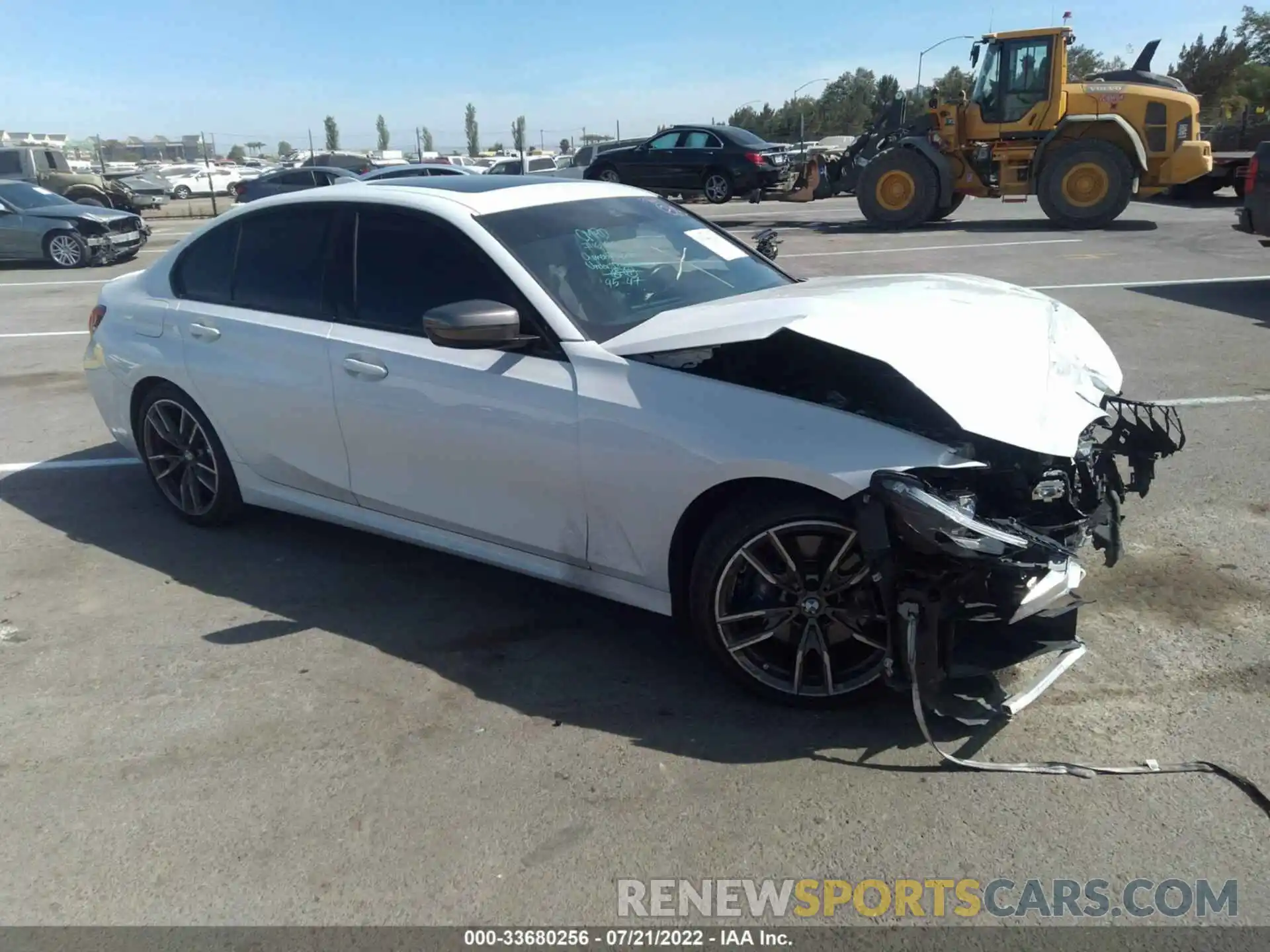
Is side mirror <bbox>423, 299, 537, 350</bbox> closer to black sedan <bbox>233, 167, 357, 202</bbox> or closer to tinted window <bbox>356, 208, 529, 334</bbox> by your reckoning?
tinted window <bbox>356, 208, 529, 334</bbox>

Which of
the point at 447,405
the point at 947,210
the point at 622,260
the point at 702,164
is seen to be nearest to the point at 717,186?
the point at 702,164

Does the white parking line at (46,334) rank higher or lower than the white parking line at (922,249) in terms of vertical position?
lower

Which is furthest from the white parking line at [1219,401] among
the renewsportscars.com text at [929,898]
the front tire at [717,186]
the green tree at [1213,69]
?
the green tree at [1213,69]

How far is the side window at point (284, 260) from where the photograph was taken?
4.41 meters

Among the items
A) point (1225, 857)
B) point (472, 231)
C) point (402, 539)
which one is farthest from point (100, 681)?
point (1225, 857)

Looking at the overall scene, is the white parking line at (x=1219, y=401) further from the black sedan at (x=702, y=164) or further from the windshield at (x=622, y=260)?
the black sedan at (x=702, y=164)

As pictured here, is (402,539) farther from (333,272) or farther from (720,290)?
(720,290)

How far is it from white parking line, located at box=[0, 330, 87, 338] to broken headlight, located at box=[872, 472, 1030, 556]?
34.4 feet

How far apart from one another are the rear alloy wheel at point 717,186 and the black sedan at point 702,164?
2 centimetres

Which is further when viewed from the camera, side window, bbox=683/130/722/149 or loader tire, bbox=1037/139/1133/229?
side window, bbox=683/130/722/149

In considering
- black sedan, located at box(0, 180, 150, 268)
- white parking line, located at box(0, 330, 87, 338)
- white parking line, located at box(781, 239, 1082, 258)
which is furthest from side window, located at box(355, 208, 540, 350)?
black sedan, located at box(0, 180, 150, 268)

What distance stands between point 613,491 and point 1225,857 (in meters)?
2.04

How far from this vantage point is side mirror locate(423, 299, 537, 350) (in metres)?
3.52

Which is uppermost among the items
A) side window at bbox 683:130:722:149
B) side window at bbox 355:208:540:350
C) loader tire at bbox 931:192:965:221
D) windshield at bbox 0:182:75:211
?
side window at bbox 683:130:722:149
